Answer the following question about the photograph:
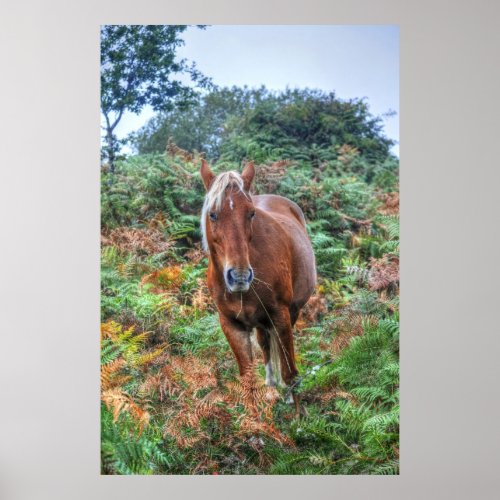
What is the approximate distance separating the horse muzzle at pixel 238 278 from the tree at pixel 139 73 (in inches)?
34.1

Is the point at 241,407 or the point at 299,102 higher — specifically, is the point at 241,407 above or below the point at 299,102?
below

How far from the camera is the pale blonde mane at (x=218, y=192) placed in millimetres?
3384

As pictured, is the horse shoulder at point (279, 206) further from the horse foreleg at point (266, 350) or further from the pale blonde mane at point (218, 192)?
the horse foreleg at point (266, 350)

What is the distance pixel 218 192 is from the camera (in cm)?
339

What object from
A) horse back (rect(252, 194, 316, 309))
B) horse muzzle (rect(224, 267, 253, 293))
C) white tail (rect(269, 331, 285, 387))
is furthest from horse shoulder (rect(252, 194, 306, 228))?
white tail (rect(269, 331, 285, 387))

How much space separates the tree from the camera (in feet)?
→ 11.4

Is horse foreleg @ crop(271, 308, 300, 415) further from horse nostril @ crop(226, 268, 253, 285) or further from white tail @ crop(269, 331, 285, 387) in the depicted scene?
horse nostril @ crop(226, 268, 253, 285)
